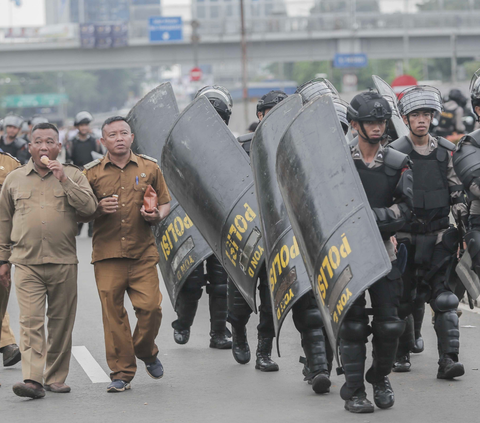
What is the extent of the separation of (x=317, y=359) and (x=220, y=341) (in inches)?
75.1

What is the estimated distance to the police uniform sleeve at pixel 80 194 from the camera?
19.8 feet

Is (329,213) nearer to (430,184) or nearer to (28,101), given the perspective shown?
(430,184)

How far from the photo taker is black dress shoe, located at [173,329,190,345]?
7832 millimetres

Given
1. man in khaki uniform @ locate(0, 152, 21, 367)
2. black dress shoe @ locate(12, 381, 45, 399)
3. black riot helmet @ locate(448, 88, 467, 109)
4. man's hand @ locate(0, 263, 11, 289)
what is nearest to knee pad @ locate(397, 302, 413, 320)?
black dress shoe @ locate(12, 381, 45, 399)

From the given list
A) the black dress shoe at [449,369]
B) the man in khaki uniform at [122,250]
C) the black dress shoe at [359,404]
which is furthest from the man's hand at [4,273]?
the black dress shoe at [449,369]

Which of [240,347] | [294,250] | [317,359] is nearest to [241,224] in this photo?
[294,250]

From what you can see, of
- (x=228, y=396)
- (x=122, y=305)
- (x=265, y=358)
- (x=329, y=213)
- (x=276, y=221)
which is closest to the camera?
(x=329, y=213)

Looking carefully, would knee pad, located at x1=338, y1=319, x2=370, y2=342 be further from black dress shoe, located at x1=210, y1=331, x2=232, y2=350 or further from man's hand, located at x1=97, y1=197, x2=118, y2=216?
black dress shoe, located at x1=210, y1=331, x2=232, y2=350

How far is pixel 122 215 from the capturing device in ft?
20.6

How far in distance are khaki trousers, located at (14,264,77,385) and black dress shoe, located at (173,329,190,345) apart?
1589 mm

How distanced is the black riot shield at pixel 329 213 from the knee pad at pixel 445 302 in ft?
4.50

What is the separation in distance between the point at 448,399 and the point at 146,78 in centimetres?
16881

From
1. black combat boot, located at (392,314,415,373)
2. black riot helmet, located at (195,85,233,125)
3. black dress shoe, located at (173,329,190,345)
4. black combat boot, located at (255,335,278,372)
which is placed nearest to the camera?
black combat boot, located at (392,314,415,373)

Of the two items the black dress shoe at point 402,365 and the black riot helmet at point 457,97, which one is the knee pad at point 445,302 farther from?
the black riot helmet at point 457,97
